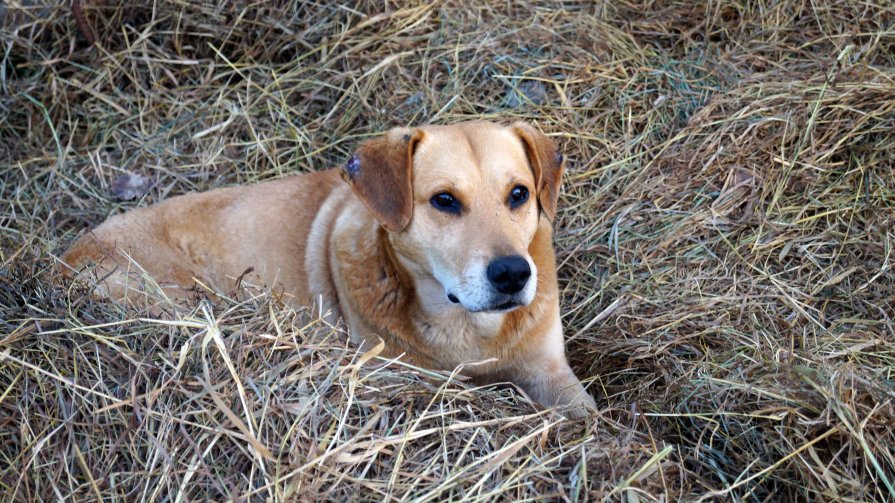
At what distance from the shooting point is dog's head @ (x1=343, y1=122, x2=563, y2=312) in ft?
11.7

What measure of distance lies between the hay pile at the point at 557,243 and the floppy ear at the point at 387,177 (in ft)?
2.15

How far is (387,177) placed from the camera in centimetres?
393

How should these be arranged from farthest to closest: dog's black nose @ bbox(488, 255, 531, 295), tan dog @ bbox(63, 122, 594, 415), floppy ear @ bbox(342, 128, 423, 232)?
1. floppy ear @ bbox(342, 128, 423, 232)
2. tan dog @ bbox(63, 122, 594, 415)
3. dog's black nose @ bbox(488, 255, 531, 295)

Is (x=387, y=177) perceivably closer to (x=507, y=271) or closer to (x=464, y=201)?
(x=464, y=201)

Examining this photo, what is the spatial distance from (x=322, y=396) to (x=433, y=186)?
1.17 metres

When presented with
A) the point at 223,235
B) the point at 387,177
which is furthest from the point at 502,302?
the point at 223,235

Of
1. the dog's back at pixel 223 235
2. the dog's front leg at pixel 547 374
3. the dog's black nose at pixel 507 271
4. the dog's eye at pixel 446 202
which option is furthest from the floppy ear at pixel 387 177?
the dog's back at pixel 223 235

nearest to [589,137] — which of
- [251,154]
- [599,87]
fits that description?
[599,87]

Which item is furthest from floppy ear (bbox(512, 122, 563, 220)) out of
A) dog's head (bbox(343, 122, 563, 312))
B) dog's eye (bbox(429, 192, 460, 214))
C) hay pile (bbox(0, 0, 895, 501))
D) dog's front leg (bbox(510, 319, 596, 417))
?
hay pile (bbox(0, 0, 895, 501))

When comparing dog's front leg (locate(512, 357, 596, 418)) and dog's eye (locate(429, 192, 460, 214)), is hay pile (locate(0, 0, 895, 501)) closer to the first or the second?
dog's front leg (locate(512, 357, 596, 418))

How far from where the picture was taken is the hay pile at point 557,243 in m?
3.07

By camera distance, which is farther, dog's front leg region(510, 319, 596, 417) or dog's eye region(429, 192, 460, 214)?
dog's front leg region(510, 319, 596, 417)

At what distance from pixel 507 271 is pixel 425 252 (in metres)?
0.56

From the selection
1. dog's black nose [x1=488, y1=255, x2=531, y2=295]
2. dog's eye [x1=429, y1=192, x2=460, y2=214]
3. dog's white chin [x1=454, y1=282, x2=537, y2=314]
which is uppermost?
dog's eye [x1=429, y1=192, x2=460, y2=214]
